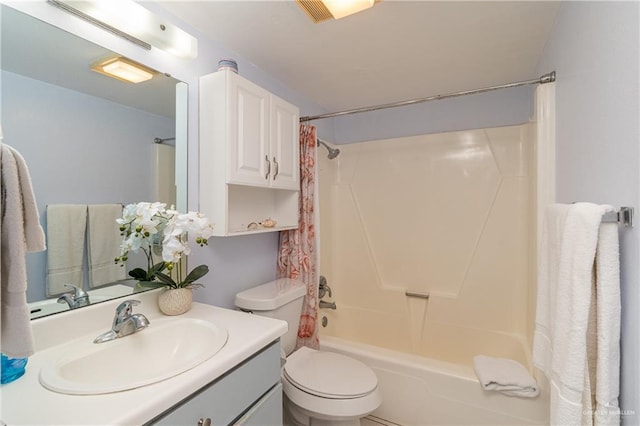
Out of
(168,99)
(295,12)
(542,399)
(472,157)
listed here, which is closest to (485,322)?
(542,399)

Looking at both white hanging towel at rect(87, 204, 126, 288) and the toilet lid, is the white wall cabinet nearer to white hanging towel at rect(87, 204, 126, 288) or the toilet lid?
white hanging towel at rect(87, 204, 126, 288)

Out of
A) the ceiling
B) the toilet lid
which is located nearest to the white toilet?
the toilet lid

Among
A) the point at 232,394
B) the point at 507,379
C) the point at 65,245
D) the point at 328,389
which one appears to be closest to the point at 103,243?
the point at 65,245

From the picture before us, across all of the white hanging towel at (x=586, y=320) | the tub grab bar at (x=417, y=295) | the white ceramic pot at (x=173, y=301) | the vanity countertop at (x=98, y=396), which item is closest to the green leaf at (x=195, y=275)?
the white ceramic pot at (x=173, y=301)

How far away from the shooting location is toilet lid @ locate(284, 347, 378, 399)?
4.75ft

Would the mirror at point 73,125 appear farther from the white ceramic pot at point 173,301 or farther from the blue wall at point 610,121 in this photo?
the blue wall at point 610,121

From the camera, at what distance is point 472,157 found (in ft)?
7.89

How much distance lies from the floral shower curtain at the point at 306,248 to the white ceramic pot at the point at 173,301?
871 mm

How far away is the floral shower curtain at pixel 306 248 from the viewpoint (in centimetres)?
206

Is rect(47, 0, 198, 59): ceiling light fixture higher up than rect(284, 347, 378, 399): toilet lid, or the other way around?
rect(47, 0, 198, 59): ceiling light fixture

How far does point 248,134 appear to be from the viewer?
1.57m

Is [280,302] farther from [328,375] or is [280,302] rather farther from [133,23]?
[133,23]

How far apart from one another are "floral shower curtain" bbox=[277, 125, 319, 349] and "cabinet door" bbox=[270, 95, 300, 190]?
0.52ft

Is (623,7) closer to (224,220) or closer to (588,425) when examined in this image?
(588,425)
